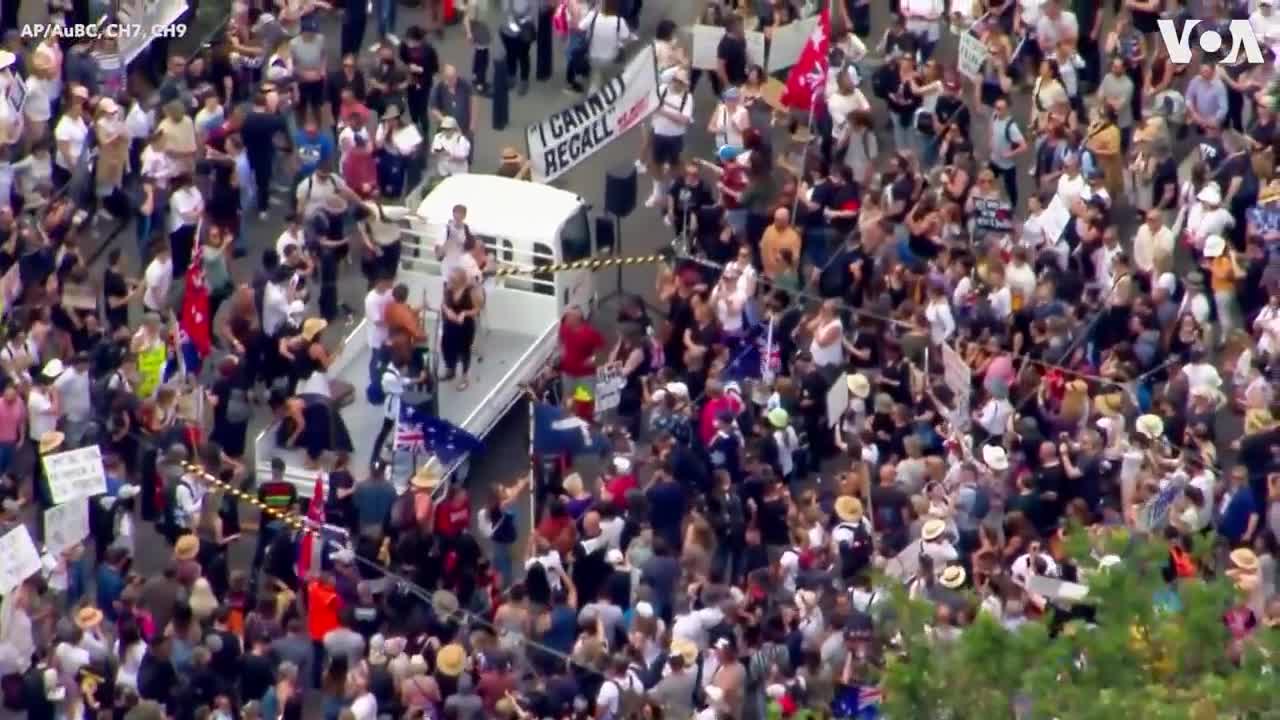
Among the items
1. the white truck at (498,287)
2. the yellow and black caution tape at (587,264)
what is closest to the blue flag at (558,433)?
the white truck at (498,287)

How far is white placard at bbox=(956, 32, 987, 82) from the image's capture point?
4141 centimetres

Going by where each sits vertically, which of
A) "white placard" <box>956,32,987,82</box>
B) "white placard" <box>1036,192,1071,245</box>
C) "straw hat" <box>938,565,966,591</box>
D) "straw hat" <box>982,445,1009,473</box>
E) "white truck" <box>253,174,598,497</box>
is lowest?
"white truck" <box>253,174,598,497</box>

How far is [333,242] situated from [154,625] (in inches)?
247

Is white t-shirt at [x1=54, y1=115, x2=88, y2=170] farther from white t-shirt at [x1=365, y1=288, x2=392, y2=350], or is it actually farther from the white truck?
white t-shirt at [x1=365, y1=288, x2=392, y2=350]

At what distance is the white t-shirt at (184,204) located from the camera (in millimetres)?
40219

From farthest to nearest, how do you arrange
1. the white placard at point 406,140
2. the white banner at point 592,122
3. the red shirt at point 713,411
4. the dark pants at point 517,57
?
the dark pants at point 517,57 < the white placard at point 406,140 < the white banner at point 592,122 < the red shirt at point 713,411

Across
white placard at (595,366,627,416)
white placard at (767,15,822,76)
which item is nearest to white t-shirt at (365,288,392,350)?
white placard at (595,366,627,416)

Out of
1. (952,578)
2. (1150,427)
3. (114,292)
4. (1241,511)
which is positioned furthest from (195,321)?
(1241,511)

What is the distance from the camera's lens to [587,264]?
40.2 metres

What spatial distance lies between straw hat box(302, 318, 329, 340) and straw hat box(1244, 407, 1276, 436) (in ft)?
25.1

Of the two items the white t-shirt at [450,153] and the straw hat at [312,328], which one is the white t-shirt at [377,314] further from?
the white t-shirt at [450,153]

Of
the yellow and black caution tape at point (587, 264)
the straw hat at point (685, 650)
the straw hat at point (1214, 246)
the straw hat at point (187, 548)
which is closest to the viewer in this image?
the straw hat at point (685, 650)

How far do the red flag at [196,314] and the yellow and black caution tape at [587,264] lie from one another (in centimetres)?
252

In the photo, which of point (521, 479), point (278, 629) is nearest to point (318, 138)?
point (521, 479)
